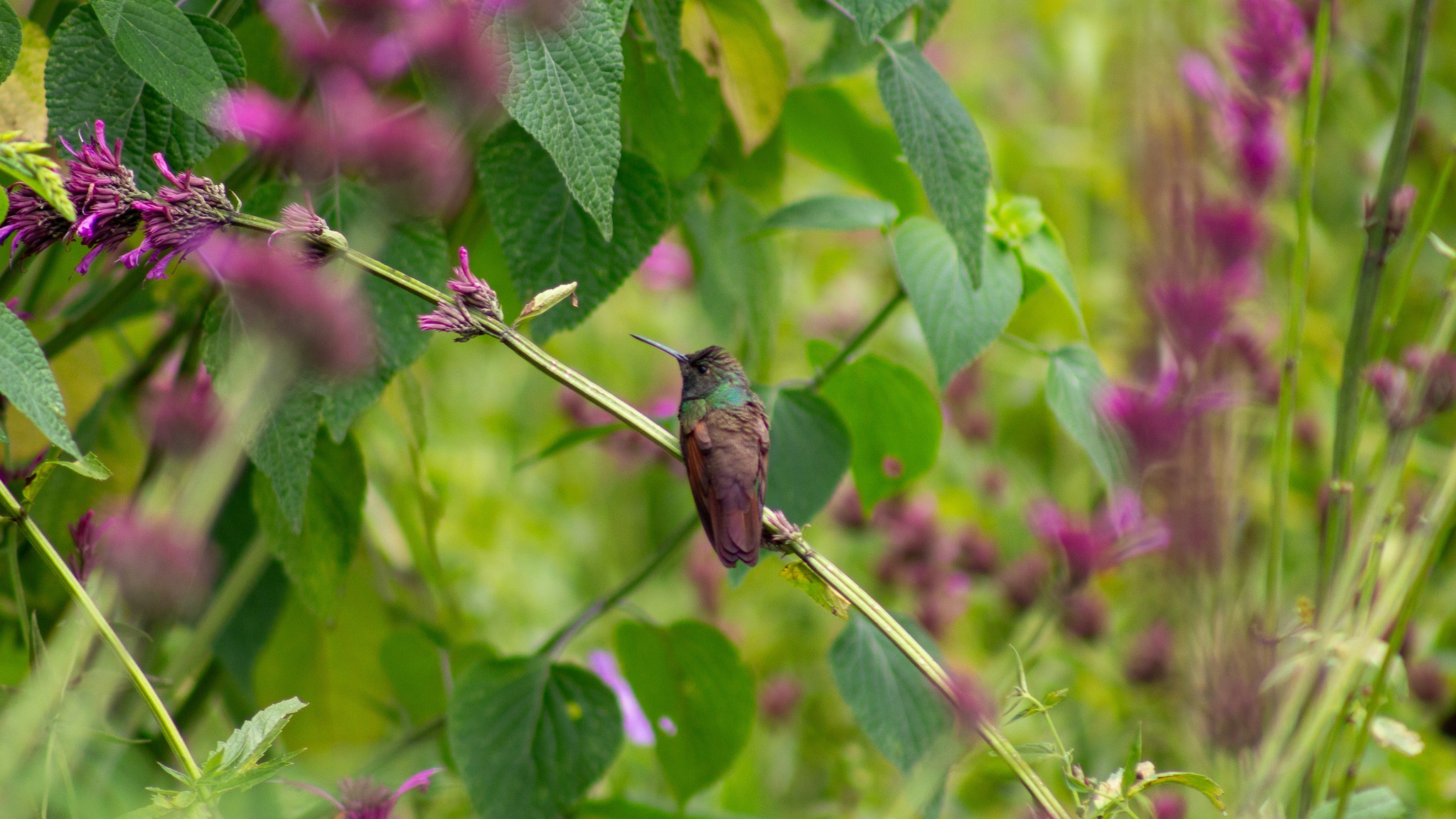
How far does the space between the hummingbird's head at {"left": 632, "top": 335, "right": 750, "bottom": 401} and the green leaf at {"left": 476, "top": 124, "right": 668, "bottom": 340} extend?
0.21 metres

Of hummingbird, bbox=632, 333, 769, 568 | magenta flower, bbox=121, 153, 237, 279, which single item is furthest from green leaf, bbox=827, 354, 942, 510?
magenta flower, bbox=121, 153, 237, 279

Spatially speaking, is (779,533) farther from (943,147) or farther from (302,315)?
(302,315)

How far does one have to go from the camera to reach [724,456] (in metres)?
1.10

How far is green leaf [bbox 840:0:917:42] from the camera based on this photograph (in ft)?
2.98

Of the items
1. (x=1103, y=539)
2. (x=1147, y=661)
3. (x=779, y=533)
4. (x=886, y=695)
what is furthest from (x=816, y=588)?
(x=1147, y=661)

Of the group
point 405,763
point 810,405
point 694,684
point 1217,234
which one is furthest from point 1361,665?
point 405,763

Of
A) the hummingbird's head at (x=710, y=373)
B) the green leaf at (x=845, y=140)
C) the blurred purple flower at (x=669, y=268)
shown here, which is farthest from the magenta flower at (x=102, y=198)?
the blurred purple flower at (x=669, y=268)

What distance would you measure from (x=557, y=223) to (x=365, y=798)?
20.0 inches

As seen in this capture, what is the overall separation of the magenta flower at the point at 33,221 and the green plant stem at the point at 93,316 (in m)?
0.25

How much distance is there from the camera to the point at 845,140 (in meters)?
1.41

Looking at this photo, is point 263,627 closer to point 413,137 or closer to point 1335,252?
point 413,137

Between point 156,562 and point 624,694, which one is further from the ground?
point 156,562

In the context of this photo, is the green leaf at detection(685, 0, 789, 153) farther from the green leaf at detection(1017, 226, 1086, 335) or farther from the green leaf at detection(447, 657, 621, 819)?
the green leaf at detection(447, 657, 621, 819)

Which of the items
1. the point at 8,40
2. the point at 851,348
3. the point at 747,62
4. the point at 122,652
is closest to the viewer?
the point at 122,652
